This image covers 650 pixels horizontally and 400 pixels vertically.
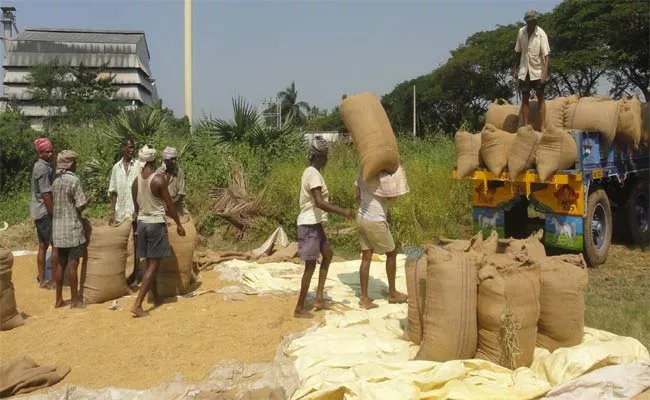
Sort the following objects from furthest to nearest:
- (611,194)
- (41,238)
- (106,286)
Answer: (611,194)
(41,238)
(106,286)

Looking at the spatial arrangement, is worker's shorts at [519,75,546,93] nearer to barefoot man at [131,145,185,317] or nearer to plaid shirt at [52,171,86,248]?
barefoot man at [131,145,185,317]

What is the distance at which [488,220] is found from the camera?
7238 mm

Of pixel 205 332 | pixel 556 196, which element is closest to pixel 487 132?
pixel 556 196

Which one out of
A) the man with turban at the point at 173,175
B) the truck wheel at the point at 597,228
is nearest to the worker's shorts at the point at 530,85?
the truck wheel at the point at 597,228

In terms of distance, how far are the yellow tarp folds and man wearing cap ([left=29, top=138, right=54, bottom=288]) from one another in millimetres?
3168

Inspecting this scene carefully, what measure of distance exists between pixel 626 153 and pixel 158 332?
247 inches

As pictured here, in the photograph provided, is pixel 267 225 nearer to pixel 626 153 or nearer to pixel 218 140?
pixel 218 140

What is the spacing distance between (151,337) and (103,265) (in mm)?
1394

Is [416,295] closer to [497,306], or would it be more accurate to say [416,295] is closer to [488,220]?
[497,306]

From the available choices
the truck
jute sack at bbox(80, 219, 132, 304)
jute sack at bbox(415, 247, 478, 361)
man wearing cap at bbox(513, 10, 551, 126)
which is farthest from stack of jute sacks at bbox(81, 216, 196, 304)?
man wearing cap at bbox(513, 10, 551, 126)

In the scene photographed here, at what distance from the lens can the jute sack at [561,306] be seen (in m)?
3.94

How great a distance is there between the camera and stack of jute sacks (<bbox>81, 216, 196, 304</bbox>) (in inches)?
228

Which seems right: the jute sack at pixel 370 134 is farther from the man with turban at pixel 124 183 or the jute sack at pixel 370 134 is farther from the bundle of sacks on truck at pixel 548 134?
the man with turban at pixel 124 183

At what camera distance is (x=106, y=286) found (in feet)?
19.1
